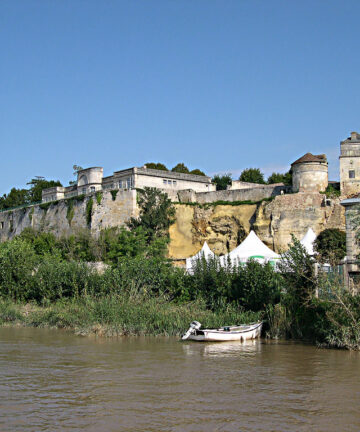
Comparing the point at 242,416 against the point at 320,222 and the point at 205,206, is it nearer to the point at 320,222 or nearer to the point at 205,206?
the point at 320,222

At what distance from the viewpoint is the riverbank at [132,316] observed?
746 inches

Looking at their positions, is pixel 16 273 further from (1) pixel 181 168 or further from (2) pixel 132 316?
(1) pixel 181 168

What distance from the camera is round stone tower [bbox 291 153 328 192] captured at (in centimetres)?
3506

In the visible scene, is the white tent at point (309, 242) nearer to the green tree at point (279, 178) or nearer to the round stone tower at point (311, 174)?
the round stone tower at point (311, 174)

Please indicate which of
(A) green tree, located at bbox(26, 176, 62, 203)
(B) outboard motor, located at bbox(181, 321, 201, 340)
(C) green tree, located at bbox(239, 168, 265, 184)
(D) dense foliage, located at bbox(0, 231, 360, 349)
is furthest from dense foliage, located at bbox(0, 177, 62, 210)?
(B) outboard motor, located at bbox(181, 321, 201, 340)

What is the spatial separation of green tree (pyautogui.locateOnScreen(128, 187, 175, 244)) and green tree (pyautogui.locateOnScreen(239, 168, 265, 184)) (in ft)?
60.8

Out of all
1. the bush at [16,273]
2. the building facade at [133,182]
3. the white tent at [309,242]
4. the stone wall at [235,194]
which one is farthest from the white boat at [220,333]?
the building facade at [133,182]

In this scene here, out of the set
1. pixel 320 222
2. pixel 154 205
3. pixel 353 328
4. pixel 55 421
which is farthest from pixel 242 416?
pixel 154 205

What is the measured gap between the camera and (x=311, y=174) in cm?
3509

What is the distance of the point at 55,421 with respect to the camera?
364 inches

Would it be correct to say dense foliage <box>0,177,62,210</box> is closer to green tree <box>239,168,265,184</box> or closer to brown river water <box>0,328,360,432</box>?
green tree <box>239,168,265,184</box>

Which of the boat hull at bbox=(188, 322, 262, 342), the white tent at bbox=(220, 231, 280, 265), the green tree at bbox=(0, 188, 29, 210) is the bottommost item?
the boat hull at bbox=(188, 322, 262, 342)

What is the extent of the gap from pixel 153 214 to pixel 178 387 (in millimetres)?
26969

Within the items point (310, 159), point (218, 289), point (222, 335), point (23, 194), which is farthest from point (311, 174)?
point (23, 194)
